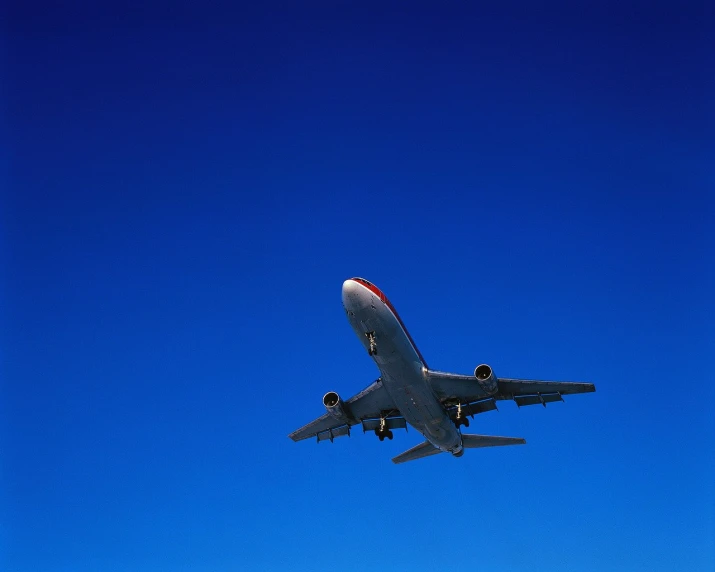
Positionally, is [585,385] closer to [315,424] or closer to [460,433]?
[460,433]

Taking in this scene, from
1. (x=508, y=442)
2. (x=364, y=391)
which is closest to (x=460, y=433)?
(x=508, y=442)

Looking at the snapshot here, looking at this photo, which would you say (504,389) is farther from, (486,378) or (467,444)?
(467,444)

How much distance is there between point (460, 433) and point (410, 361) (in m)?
9.00

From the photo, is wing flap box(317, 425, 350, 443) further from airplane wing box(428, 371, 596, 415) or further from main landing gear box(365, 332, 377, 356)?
main landing gear box(365, 332, 377, 356)

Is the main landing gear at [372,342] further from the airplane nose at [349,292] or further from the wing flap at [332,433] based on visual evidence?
the wing flap at [332,433]

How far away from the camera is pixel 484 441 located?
48812 mm

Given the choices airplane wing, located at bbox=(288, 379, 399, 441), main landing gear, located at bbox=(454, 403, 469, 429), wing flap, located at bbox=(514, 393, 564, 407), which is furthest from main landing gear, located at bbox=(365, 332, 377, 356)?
wing flap, located at bbox=(514, 393, 564, 407)

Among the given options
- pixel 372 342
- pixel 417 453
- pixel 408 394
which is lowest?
pixel 408 394

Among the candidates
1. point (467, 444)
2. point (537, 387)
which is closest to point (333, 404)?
point (467, 444)

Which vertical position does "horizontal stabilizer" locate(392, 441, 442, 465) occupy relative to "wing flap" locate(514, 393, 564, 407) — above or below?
below

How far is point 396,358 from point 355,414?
9118 mm

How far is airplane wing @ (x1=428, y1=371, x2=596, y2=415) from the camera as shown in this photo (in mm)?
43625

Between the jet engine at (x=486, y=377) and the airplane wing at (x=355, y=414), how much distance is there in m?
5.83

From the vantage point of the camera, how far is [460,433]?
4766cm
